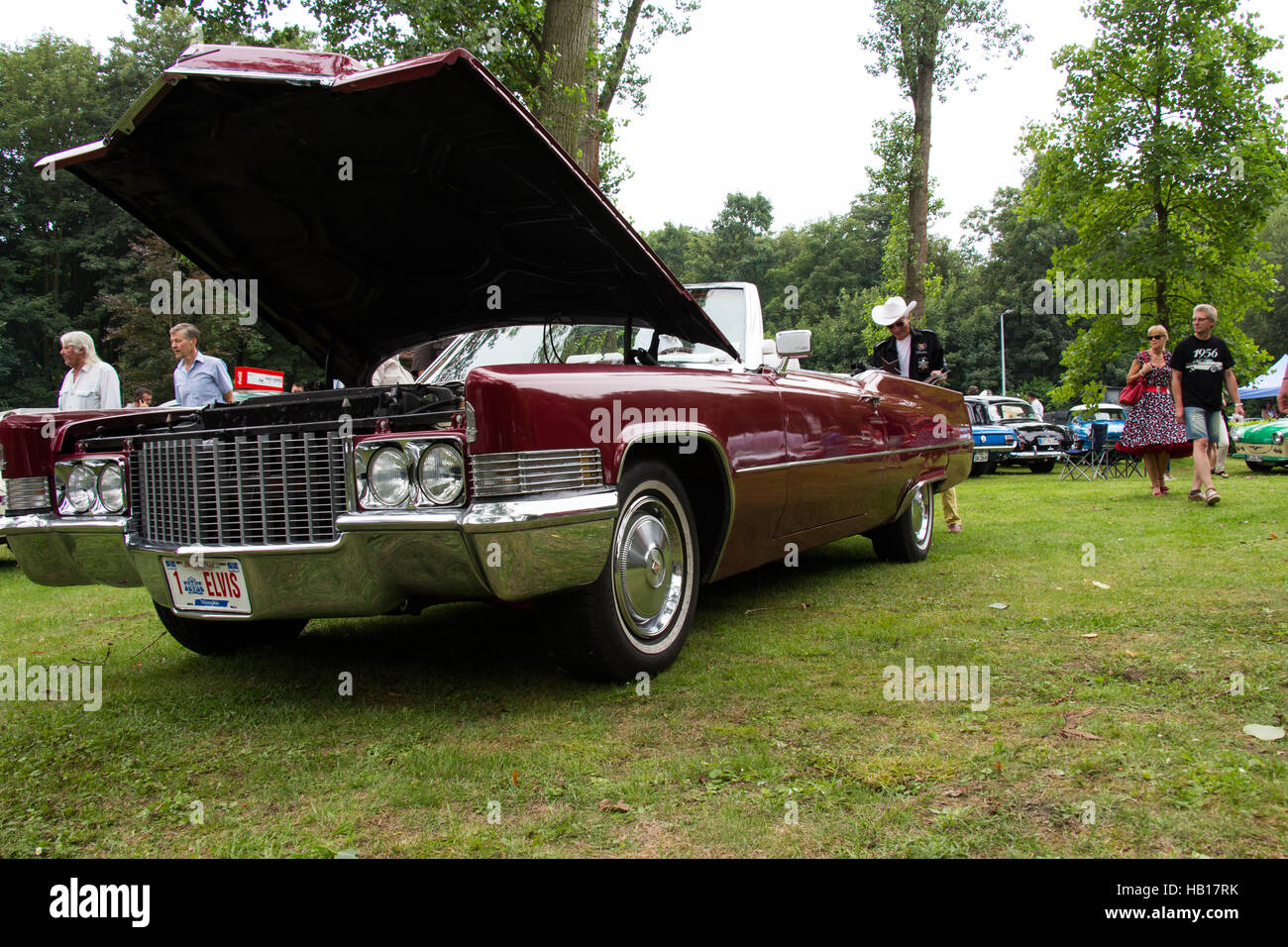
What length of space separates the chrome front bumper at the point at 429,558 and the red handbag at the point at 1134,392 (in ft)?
28.6

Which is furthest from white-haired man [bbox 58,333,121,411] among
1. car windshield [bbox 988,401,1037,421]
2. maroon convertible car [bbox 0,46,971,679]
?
car windshield [bbox 988,401,1037,421]

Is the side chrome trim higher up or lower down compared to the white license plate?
higher up

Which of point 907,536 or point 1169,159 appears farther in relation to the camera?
point 1169,159

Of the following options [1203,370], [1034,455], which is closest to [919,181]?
[1034,455]

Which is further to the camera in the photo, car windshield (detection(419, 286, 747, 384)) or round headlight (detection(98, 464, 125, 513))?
car windshield (detection(419, 286, 747, 384))

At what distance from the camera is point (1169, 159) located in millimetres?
18312

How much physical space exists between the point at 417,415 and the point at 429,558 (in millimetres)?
438

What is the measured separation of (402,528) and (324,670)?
54.5 inches

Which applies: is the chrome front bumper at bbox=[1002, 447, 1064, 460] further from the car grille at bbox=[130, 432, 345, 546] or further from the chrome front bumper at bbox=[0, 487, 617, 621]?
the car grille at bbox=[130, 432, 345, 546]

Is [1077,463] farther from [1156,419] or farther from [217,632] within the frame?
[217,632]

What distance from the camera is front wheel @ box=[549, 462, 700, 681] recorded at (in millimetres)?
3109

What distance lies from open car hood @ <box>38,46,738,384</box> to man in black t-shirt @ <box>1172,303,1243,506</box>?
6.66m

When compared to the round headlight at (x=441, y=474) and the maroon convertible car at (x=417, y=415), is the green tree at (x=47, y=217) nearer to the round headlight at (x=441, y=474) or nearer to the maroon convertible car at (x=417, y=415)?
the maroon convertible car at (x=417, y=415)
